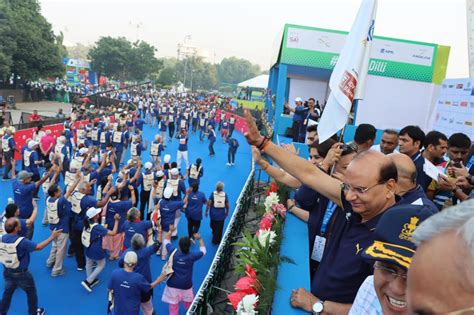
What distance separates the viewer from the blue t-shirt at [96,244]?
6.23m

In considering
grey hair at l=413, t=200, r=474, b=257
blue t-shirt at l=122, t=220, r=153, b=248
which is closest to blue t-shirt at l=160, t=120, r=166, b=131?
blue t-shirt at l=122, t=220, r=153, b=248

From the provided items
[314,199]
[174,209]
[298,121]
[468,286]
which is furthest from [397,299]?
[298,121]

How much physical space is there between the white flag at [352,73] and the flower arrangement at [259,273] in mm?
1163

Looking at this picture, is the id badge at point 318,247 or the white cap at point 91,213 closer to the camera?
the id badge at point 318,247

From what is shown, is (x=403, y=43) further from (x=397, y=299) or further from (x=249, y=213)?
(x=397, y=299)

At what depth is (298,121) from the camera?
1258 cm

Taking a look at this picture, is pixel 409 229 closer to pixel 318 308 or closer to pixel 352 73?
pixel 318 308

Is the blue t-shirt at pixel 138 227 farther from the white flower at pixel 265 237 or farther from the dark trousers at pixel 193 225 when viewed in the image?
the white flower at pixel 265 237

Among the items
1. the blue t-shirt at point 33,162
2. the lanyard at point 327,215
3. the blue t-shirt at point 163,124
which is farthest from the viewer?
the blue t-shirt at point 163,124

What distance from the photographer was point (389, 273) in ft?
4.25

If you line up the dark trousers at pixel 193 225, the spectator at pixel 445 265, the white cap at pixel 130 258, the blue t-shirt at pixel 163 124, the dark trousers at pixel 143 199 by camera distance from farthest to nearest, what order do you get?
the blue t-shirt at pixel 163 124, the dark trousers at pixel 143 199, the dark trousers at pixel 193 225, the white cap at pixel 130 258, the spectator at pixel 445 265

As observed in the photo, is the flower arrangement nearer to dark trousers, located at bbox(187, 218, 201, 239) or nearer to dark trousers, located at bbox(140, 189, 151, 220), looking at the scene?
dark trousers, located at bbox(187, 218, 201, 239)

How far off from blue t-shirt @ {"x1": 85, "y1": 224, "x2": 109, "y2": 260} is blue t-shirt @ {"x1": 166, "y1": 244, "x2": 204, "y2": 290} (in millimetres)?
1621

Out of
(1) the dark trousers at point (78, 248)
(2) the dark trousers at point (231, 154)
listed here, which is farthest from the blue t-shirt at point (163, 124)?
(1) the dark trousers at point (78, 248)
